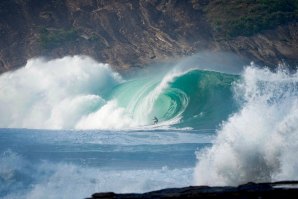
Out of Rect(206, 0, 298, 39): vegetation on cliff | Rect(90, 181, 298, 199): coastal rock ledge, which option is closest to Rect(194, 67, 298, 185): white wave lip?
Rect(90, 181, 298, 199): coastal rock ledge

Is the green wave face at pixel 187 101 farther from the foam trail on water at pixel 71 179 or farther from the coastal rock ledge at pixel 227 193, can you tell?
the coastal rock ledge at pixel 227 193

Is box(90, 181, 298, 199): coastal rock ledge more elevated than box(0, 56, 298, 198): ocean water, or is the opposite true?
box(0, 56, 298, 198): ocean water

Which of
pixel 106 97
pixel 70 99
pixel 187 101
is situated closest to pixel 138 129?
pixel 187 101

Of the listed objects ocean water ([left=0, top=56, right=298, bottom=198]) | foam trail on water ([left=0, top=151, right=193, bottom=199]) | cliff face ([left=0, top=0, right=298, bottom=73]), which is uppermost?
cliff face ([left=0, top=0, right=298, bottom=73])

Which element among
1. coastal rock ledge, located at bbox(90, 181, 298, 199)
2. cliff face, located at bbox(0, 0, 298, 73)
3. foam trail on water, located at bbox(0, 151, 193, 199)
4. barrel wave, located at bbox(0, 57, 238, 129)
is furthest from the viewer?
cliff face, located at bbox(0, 0, 298, 73)

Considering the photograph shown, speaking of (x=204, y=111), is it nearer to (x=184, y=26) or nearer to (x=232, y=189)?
(x=184, y=26)

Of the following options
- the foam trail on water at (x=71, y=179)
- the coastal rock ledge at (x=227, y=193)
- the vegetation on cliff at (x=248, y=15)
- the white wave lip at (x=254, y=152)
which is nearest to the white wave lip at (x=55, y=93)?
the vegetation on cliff at (x=248, y=15)

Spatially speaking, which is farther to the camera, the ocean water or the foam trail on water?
the foam trail on water

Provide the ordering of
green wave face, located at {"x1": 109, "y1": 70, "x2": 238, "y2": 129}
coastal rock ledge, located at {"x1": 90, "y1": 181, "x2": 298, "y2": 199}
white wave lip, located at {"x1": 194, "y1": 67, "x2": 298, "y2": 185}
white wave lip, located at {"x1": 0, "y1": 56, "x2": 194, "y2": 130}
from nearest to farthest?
coastal rock ledge, located at {"x1": 90, "y1": 181, "x2": 298, "y2": 199} < white wave lip, located at {"x1": 194, "y1": 67, "x2": 298, "y2": 185} < green wave face, located at {"x1": 109, "y1": 70, "x2": 238, "y2": 129} < white wave lip, located at {"x1": 0, "y1": 56, "x2": 194, "y2": 130}

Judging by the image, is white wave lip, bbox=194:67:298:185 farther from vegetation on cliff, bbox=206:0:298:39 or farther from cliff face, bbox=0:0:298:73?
vegetation on cliff, bbox=206:0:298:39
